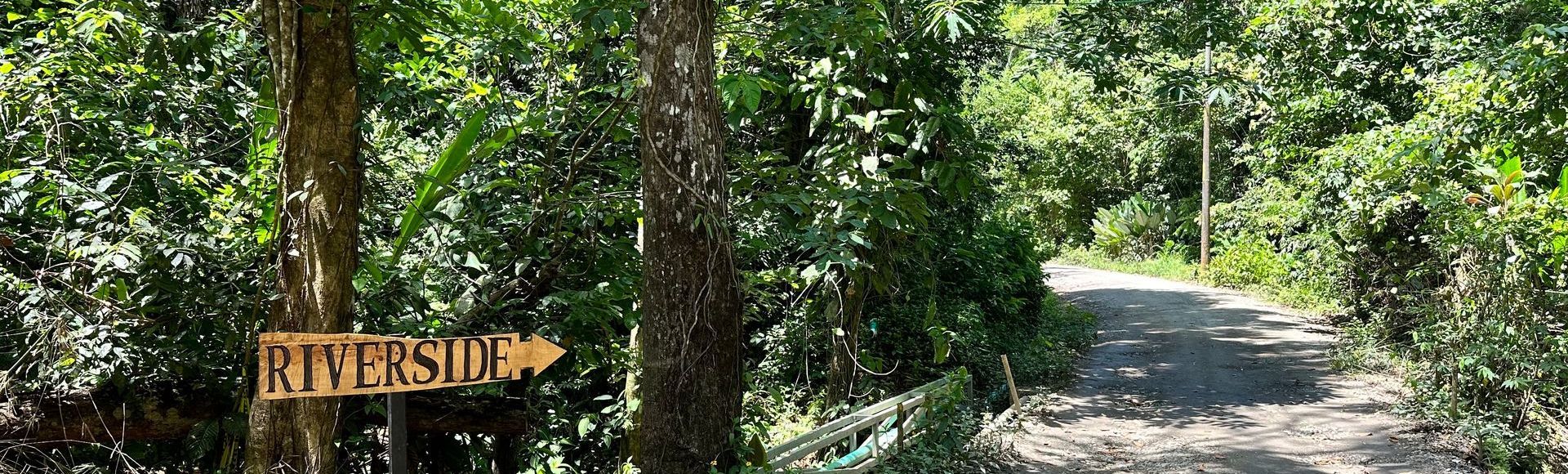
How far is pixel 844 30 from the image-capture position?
5.51m

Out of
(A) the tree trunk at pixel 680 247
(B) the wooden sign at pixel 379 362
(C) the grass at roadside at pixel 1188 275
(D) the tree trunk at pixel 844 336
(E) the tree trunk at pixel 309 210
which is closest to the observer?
(B) the wooden sign at pixel 379 362

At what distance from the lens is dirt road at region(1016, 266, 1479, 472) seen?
8977 millimetres

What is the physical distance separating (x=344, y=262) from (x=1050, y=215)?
1398 inches

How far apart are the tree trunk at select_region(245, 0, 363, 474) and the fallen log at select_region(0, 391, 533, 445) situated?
21.3 inches

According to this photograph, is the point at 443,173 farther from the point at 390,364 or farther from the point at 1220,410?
the point at 1220,410

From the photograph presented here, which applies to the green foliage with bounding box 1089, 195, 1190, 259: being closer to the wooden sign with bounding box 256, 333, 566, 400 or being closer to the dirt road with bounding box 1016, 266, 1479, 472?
the dirt road with bounding box 1016, 266, 1479, 472

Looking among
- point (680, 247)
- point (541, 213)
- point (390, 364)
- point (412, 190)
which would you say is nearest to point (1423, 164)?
point (680, 247)

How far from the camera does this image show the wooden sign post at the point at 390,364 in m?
3.19

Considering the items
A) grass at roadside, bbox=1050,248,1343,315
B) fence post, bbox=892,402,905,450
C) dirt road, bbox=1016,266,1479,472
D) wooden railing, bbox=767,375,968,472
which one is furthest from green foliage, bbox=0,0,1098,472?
grass at roadside, bbox=1050,248,1343,315

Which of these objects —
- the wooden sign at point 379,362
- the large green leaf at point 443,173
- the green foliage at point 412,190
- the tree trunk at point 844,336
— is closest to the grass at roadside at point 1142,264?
the tree trunk at point 844,336

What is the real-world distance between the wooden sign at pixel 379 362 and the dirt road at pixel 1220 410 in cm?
618

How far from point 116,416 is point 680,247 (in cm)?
238

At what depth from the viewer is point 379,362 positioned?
10.8 ft

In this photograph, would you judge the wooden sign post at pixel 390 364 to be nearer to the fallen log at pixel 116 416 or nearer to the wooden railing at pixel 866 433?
the fallen log at pixel 116 416
